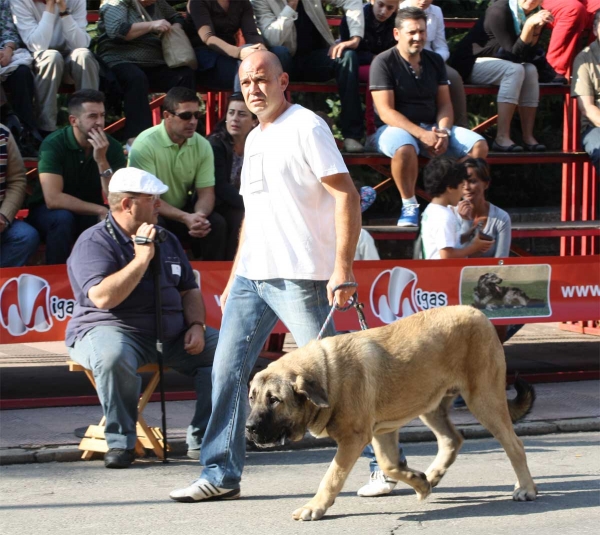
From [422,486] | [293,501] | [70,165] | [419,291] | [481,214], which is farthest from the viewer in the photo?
[481,214]

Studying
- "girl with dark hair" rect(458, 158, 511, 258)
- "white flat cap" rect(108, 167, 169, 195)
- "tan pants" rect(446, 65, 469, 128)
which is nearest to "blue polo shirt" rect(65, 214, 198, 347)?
"white flat cap" rect(108, 167, 169, 195)

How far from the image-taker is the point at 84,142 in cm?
841

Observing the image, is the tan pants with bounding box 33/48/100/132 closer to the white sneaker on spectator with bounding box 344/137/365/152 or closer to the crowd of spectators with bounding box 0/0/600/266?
the crowd of spectators with bounding box 0/0/600/266

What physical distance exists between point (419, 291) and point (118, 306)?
2939 mm

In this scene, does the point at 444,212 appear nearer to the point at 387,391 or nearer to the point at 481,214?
the point at 481,214

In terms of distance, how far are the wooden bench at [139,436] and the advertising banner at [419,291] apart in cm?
110

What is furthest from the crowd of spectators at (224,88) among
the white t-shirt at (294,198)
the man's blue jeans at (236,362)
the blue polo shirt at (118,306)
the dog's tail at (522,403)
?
the white t-shirt at (294,198)

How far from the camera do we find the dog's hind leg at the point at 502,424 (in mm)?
5570

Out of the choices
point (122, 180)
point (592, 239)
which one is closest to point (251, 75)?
point (122, 180)

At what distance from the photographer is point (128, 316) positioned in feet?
22.1

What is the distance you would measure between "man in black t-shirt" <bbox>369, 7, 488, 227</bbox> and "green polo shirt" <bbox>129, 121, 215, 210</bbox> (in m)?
1.88

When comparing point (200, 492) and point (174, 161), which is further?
point (174, 161)

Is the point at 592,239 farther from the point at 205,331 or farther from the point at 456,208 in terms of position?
the point at 205,331

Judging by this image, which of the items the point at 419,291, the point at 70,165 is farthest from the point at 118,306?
the point at 419,291
